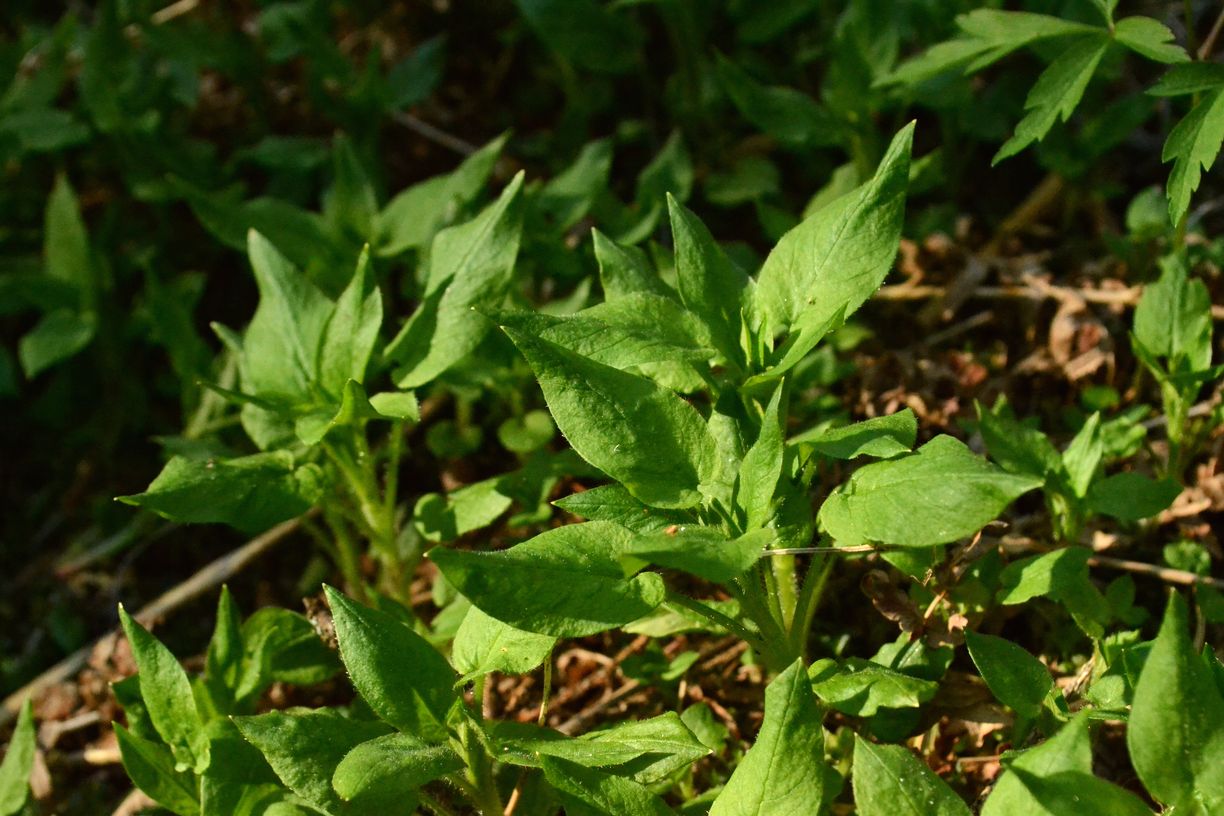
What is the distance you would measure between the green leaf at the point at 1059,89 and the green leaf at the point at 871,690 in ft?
3.40

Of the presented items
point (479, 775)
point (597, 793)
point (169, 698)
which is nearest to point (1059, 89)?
point (597, 793)

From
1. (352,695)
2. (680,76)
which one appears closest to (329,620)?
(352,695)

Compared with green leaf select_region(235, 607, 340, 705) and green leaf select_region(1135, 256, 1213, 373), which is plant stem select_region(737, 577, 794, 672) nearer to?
green leaf select_region(235, 607, 340, 705)

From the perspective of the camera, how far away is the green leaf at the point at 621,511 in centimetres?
189

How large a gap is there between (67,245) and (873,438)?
2.73m

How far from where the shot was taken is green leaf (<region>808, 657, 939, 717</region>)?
1947mm

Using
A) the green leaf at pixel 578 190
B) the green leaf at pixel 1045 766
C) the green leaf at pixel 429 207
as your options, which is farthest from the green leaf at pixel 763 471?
the green leaf at pixel 429 207

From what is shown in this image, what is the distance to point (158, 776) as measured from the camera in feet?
7.15

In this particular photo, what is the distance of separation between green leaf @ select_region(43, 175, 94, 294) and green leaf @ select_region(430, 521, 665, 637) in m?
2.30

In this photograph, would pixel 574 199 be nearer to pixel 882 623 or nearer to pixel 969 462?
pixel 882 623

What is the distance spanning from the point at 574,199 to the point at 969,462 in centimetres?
174

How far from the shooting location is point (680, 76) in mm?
3795

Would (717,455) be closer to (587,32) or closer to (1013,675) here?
(1013,675)

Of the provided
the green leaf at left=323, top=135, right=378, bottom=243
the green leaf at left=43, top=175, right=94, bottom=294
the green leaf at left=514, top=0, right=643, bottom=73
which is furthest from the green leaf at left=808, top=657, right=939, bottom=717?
the green leaf at left=43, top=175, right=94, bottom=294
